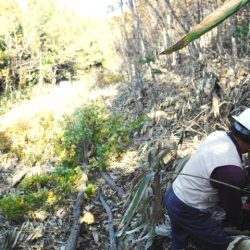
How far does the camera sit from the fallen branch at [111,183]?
17.8 feet

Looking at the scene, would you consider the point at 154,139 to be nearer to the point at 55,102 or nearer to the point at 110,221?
the point at 110,221

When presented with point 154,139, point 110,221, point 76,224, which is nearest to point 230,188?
point 110,221

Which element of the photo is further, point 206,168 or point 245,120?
point 206,168

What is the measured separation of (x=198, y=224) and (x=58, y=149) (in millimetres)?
5454

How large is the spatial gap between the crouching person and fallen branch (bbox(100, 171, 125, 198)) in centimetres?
238

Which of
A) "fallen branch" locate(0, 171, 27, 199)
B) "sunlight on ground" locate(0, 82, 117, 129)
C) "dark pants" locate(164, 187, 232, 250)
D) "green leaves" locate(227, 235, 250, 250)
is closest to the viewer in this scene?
"green leaves" locate(227, 235, 250, 250)

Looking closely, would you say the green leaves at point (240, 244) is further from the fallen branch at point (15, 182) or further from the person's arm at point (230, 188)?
the fallen branch at point (15, 182)

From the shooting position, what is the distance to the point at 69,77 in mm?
19812

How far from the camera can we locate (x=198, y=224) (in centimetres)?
277

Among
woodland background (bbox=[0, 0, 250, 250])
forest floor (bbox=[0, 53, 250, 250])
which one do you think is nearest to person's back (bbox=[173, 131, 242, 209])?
woodland background (bbox=[0, 0, 250, 250])

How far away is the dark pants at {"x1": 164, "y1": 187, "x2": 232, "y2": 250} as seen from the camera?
108 inches

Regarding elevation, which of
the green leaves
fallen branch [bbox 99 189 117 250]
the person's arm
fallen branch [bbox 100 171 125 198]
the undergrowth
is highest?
the person's arm

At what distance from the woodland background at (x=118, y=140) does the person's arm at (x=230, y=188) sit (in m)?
0.49

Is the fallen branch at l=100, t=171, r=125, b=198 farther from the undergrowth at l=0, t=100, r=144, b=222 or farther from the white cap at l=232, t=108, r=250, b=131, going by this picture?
the white cap at l=232, t=108, r=250, b=131
